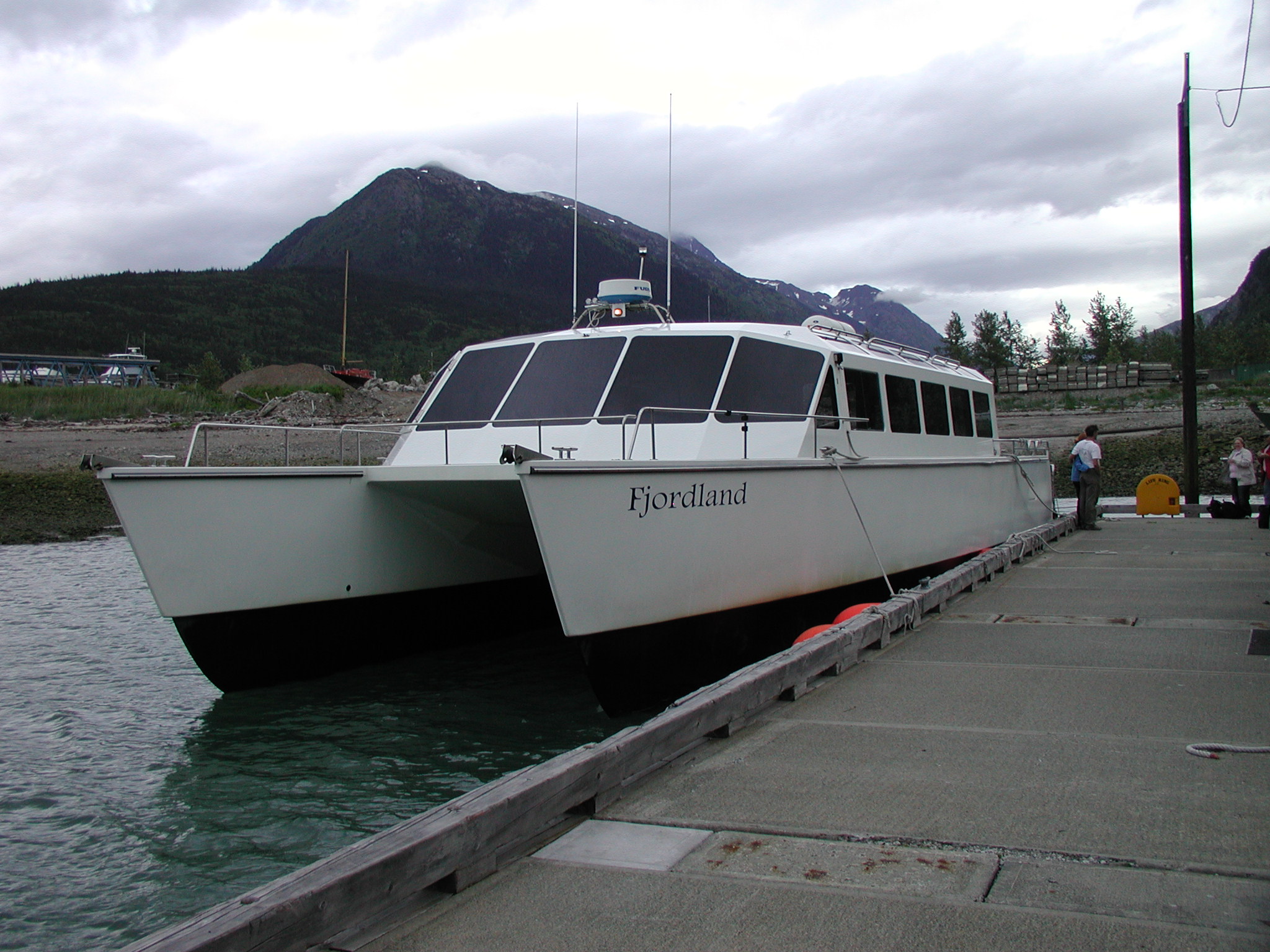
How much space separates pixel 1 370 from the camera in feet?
177

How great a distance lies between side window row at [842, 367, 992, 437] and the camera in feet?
26.5

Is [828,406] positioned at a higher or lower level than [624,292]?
lower

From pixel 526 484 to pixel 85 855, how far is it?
2503 mm

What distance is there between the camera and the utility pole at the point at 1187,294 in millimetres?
16797

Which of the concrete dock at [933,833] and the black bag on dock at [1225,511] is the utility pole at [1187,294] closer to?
the black bag on dock at [1225,511]

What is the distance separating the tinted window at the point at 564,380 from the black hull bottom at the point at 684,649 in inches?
74.3

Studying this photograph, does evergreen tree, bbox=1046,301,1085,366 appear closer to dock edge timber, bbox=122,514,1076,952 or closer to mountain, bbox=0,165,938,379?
mountain, bbox=0,165,938,379

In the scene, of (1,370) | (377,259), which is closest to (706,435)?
(1,370)

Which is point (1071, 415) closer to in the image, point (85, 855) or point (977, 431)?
point (977, 431)

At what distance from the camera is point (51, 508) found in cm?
1694

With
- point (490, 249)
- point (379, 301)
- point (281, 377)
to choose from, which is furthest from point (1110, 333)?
point (490, 249)

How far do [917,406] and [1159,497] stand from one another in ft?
31.0

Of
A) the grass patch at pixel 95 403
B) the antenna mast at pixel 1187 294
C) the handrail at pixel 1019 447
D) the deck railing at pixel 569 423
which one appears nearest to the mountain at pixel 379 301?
the grass patch at pixel 95 403

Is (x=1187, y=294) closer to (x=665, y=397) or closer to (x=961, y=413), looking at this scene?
(x=961, y=413)
